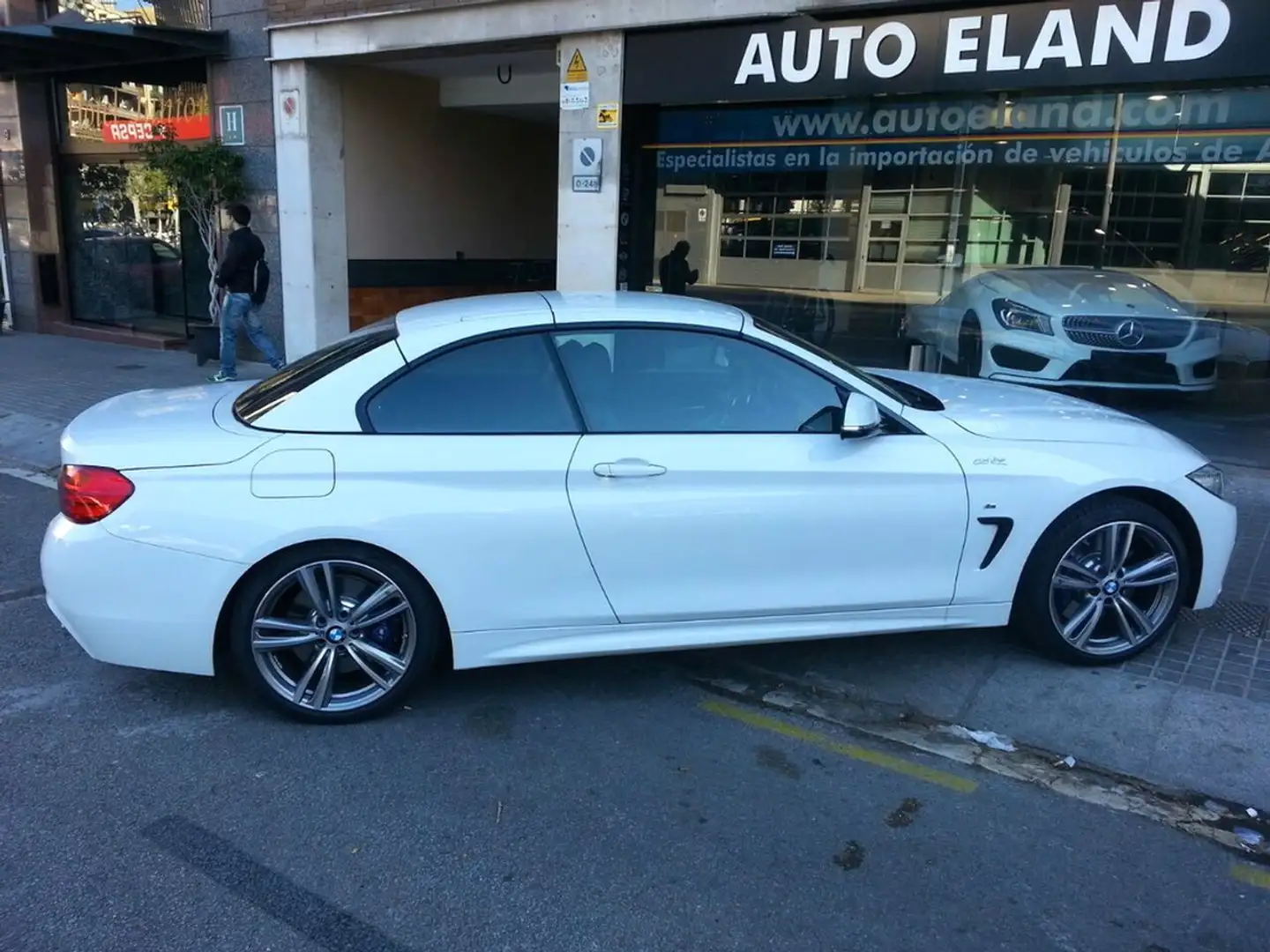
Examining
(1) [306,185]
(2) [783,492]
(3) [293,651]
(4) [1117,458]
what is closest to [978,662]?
(4) [1117,458]

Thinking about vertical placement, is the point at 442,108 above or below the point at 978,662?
above

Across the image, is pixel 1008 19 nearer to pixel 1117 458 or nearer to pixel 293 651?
pixel 1117 458

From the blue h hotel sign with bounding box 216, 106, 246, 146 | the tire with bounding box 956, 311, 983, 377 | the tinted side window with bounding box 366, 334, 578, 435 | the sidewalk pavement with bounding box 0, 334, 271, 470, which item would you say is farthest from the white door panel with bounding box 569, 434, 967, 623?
the blue h hotel sign with bounding box 216, 106, 246, 146

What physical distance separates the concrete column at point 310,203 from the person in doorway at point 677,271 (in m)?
4.08

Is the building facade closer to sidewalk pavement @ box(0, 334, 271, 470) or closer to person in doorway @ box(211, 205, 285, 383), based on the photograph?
sidewalk pavement @ box(0, 334, 271, 470)

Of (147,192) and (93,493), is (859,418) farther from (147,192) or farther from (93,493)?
(147,192)

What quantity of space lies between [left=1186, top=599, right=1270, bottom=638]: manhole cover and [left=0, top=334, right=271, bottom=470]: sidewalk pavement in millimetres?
7862

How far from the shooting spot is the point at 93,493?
12.0 ft

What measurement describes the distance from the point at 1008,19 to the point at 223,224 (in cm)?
941

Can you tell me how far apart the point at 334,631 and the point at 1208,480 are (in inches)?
148

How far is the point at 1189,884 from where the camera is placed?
119 inches

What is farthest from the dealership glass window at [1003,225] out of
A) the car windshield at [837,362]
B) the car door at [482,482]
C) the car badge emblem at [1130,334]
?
the car door at [482,482]

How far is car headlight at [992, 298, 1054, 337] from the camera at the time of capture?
354 inches

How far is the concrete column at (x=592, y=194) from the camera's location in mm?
9703
